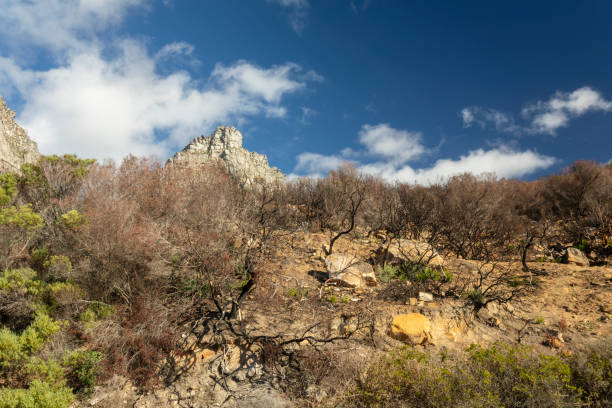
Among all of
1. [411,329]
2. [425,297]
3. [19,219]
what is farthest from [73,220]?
[425,297]

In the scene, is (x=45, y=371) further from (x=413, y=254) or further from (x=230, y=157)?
(x=230, y=157)

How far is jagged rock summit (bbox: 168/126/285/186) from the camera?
16.2 metres

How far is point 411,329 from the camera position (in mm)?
6852

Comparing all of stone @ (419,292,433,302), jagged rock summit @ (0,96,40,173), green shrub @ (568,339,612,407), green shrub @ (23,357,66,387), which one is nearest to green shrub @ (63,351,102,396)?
green shrub @ (23,357,66,387)

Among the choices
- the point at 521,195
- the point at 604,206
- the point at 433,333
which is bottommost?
the point at 433,333

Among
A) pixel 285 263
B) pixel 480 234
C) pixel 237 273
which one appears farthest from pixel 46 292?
pixel 480 234

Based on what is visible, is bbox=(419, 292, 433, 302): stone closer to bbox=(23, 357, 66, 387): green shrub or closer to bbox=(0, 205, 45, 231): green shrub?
bbox=(23, 357, 66, 387): green shrub

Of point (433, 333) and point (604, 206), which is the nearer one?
point (433, 333)

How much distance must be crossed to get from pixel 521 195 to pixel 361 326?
1716 cm

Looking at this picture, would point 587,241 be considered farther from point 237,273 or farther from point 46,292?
point 46,292

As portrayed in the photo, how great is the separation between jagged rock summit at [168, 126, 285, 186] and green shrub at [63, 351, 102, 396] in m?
9.04

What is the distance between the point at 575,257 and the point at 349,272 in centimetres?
866

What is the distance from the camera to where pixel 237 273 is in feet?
27.9

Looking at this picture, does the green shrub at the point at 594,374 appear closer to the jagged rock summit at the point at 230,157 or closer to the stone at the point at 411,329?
the stone at the point at 411,329
